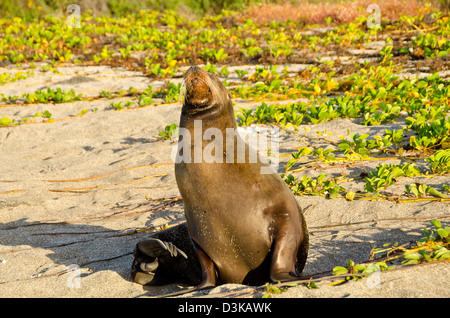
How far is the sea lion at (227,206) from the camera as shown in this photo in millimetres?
2969

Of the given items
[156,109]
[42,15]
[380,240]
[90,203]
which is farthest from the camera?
[42,15]

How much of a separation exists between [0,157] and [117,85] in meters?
3.52

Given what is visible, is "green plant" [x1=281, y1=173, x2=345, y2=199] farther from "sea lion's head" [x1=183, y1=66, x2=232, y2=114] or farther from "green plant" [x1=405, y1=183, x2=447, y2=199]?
"sea lion's head" [x1=183, y1=66, x2=232, y2=114]

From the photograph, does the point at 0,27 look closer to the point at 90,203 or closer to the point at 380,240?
the point at 90,203

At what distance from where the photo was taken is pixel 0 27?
14.8 meters

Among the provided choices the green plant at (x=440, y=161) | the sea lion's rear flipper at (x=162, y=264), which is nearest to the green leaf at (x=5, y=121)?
the sea lion's rear flipper at (x=162, y=264)

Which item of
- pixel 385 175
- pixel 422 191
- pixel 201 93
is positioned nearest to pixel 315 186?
pixel 385 175

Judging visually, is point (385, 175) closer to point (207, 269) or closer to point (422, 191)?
point (422, 191)

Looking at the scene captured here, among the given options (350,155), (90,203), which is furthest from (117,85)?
(350,155)

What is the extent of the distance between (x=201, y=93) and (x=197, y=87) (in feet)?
0.15

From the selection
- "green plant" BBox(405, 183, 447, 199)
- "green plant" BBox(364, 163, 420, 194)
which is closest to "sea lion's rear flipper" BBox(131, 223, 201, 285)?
"green plant" BBox(364, 163, 420, 194)

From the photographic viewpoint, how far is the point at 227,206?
2986 millimetres

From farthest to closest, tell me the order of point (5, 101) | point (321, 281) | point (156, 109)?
point (5, 101)
point (156, 109)
point (321, 281)

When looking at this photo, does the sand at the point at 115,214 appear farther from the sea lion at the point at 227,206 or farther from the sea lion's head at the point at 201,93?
the sea lion's head at the point at 201,93
